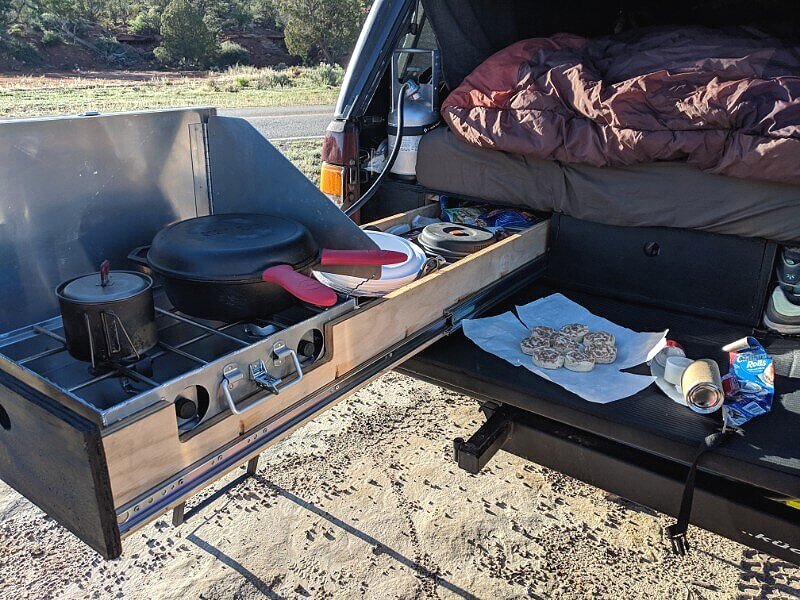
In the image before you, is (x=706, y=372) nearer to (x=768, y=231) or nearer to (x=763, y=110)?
(x=768, y=231)

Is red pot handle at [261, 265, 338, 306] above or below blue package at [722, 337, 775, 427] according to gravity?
above

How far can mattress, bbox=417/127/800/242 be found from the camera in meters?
2.38

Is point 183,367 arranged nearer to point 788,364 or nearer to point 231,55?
point 788,364


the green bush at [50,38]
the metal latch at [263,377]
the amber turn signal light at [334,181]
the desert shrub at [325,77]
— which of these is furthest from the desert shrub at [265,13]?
the metal latch at [263,377]

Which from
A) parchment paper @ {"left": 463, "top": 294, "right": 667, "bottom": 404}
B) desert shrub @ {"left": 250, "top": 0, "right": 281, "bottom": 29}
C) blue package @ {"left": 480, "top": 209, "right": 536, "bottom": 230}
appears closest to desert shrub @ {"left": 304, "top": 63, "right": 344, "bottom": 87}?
desert shrub @ {"left": 250, "top": 0, "right": 281, "bottom": 29}

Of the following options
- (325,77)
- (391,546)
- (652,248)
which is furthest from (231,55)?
(391,546)

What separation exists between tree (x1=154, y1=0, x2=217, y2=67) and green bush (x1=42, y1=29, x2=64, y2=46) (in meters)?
4.97

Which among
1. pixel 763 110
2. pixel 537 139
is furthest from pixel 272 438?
pixel 763 110

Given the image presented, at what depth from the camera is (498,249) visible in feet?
7.93

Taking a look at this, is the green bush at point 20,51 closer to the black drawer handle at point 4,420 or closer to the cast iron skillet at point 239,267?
the cast iron skillet at point 239,267

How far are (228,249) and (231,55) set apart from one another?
39.9 m

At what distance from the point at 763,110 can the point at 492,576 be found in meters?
1.86

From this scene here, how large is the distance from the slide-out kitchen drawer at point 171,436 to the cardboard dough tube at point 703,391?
2.53ft

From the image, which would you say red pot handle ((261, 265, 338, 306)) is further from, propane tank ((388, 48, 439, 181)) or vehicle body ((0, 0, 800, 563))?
propane tank ((388, 48, 439, 181))
